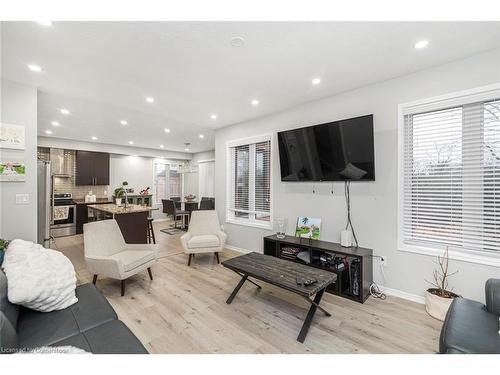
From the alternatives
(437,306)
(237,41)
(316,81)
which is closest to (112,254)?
(237,41)

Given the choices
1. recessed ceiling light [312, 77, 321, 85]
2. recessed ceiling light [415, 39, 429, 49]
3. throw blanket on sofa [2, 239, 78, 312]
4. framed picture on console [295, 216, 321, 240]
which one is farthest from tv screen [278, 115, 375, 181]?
throw blanket on sofa [2, 239, 78, 312]

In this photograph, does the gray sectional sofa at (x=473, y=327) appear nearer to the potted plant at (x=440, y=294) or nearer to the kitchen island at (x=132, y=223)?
the potted plant at (x=440, y=294)

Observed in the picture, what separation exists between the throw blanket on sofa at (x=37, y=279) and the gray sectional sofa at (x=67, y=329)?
0.05 metres

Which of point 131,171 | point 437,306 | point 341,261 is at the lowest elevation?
point 437,306

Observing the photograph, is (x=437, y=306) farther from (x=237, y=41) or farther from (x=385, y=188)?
(x=237, y=41)

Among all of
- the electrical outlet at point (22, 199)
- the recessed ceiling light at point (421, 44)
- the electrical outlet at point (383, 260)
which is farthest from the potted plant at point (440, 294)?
the electrical outlet at point (22, 199)

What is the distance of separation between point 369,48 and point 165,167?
25.9 feet

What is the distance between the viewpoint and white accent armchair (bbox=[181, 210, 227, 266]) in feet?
11.9

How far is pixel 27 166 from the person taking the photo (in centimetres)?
275

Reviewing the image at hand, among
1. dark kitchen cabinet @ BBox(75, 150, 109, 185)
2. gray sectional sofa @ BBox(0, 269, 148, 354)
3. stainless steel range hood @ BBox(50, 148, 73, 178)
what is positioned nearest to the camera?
gray sectional sofa @ BBox(0, 269, 148, 354)

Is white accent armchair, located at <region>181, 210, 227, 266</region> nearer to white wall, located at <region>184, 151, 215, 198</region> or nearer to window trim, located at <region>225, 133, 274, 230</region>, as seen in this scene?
window trim, located at <region>225, 133, 274, 230</region>

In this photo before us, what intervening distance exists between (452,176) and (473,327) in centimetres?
155

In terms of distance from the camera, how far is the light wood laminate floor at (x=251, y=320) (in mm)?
1824

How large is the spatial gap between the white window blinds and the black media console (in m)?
0.60
